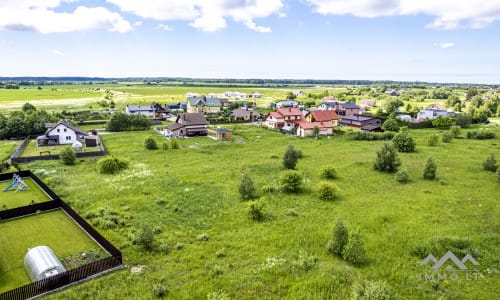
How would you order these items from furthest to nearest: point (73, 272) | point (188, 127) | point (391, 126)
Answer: point (391, 126) → point (188, 127) → point (73, 272)

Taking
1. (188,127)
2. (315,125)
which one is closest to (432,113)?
(315,125)

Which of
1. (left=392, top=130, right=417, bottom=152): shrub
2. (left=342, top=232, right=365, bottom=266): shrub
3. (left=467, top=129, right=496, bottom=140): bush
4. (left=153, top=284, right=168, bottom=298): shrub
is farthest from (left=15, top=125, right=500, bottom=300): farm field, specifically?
(left=467, top=129, right=496, bottom=140): bush

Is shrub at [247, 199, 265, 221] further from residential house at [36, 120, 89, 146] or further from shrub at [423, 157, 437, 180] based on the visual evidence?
residential house at [36, 120, 89, 146]

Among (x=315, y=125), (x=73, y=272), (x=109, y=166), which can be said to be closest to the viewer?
(x=73, y=272)

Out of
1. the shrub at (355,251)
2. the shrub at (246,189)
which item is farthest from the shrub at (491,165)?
the shrub at (246,189)

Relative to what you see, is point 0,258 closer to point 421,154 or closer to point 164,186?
point 164,186

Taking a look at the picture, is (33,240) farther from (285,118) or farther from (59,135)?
(285,118)

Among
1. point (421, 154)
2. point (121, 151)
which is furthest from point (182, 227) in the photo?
point (421, 154)
